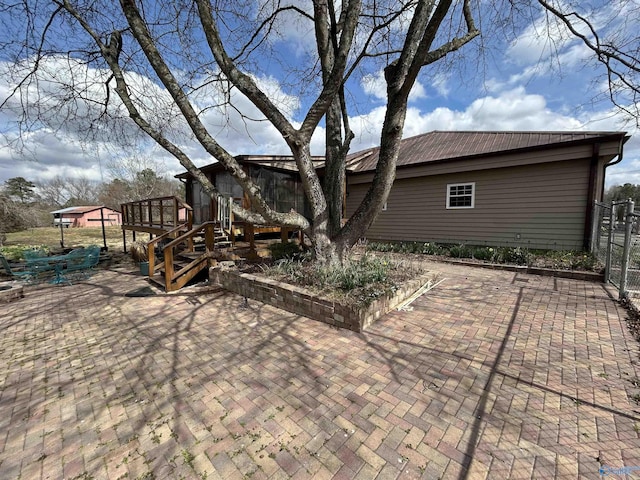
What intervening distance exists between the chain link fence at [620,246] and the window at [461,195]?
9.63 ft

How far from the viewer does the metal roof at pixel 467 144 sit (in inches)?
280

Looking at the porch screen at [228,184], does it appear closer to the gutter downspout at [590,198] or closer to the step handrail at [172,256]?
the step handrail at [172,256]

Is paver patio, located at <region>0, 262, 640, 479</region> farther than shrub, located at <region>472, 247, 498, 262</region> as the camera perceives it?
No

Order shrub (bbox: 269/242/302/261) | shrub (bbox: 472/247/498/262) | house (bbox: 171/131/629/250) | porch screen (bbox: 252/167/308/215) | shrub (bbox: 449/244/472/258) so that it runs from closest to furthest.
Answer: shrub (bbox: 269/242/302/261)
house (bbox: 171/131/629/250)
shrub (bbox: 472/247/498/262)
shrub (bbox: 449/244/472/258)
porch screen (bbox: 252/167/308/215)

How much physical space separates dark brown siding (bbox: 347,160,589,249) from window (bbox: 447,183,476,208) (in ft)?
0.47

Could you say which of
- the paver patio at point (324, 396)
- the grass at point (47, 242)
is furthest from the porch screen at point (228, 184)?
the grass at point (47, 242)

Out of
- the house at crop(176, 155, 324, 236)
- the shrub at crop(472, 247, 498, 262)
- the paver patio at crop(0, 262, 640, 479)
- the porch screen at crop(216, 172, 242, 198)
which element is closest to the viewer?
the paver patio at crop(0, 262, 640, 479)

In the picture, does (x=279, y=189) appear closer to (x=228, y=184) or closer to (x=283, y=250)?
(x=228, y=184)

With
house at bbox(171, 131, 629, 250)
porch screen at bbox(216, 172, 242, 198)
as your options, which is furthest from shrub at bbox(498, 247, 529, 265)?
porch screen at bbox(216, 172, 242, 198)

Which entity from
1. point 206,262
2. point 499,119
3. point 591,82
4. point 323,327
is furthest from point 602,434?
point 499,119

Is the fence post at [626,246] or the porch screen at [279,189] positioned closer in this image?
the fence post at [626,246]

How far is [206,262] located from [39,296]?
3592mm

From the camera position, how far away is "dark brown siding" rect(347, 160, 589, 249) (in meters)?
7.27

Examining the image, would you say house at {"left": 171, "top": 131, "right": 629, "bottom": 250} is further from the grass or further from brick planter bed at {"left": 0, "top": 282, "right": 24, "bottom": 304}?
the grass
